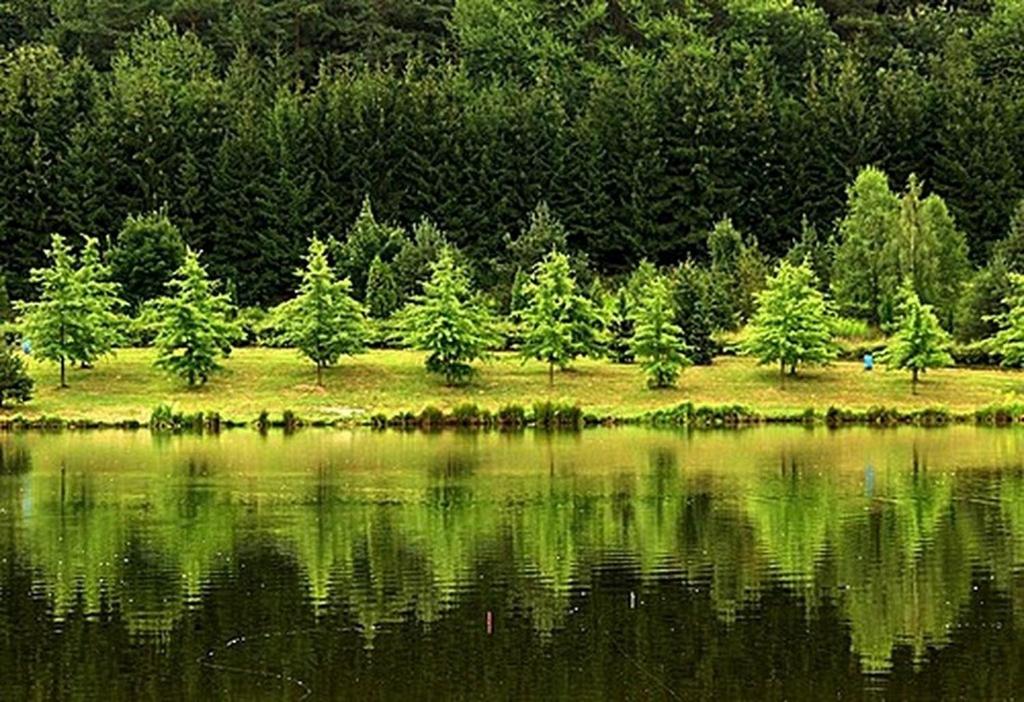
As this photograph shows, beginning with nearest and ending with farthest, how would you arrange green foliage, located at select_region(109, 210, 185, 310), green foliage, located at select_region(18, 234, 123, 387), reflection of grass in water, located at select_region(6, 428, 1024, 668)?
1. reflection of grass in water, located at select_region(6, 428, 1024, 668)
2. green foliage, located at select_region(18, 234, 123, 387)
3. green foliage, located at select_region(109, 210, 185, 310)

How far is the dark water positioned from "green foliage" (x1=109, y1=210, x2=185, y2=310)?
28685mm

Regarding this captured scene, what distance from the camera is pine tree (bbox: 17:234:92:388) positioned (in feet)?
195

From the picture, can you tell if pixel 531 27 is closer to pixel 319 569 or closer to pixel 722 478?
pixel 722 478

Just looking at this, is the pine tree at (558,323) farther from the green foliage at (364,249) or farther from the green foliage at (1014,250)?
the green foliage at (1014,250)

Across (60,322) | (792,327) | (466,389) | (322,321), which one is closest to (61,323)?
(60,322)

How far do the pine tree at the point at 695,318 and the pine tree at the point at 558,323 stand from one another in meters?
2.98

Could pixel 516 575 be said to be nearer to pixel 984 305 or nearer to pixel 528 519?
pixel 528 519

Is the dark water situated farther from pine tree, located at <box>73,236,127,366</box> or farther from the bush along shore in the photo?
pine tree, located at <box>73,236,127,366</box>

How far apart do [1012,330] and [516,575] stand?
3734 centimetres

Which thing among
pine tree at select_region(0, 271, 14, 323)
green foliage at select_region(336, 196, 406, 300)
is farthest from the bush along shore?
green foliage at select_region(336, 196, 406, 300)

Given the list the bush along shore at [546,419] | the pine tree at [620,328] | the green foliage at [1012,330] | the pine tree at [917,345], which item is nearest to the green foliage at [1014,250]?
the green foliage at [1012,330]

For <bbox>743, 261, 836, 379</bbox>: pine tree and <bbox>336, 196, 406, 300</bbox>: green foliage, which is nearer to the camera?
<bbox>743, 261, 836, 379</bbox>: pine tree

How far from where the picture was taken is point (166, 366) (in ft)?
193

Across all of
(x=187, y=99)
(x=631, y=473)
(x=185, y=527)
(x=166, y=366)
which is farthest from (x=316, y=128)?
(x=185, y=527)
